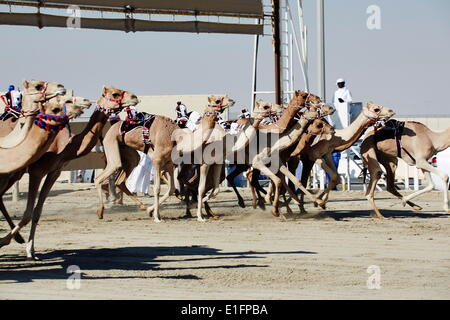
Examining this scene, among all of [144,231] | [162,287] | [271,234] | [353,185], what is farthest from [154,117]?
[353,185]

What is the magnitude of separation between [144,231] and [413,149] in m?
5.32

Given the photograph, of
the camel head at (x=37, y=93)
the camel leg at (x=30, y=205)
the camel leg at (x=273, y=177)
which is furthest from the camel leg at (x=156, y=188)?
the camel head at (x=37, y=93)

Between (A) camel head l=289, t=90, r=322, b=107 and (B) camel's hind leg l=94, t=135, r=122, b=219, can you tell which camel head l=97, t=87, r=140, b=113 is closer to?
(B) camel's hind leg l=94, t=135, r=122, b=219

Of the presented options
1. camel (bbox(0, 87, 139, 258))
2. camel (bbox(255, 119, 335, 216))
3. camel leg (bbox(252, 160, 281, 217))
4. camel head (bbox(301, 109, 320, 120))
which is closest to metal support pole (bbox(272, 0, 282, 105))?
camel (bbox(255, 119, 335, 216))

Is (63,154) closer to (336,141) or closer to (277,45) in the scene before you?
(336,141)

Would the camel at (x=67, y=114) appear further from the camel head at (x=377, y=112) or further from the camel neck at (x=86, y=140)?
the camel head at (x=377, y=112)

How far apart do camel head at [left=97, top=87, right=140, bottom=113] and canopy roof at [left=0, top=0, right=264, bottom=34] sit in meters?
8.51

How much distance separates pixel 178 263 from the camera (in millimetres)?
10180

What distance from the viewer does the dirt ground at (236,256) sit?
8.36 metres

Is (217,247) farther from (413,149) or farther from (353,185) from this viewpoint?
(353,185)

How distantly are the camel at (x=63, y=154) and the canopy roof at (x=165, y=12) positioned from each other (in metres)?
8.67

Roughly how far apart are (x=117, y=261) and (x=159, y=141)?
5.62 metres

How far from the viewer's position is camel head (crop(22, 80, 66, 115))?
30.6 feet

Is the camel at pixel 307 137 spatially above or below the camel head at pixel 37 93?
below
